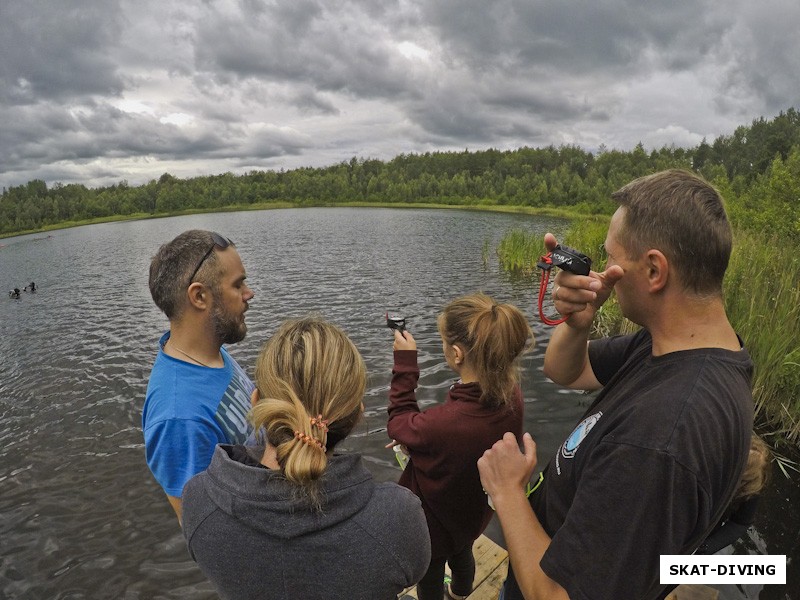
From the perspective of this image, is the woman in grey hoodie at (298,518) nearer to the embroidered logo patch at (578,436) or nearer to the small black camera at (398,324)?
the embroidered logo patch at (578,436)

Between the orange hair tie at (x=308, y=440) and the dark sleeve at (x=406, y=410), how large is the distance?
3.79 ft

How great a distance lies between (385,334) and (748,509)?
10.2 meters

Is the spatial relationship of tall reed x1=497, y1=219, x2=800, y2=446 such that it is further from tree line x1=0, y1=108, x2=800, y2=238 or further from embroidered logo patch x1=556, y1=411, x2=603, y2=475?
tree line x1=0, y1=108, x2=800, y2=238

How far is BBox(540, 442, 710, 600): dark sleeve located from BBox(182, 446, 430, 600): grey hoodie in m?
0.52

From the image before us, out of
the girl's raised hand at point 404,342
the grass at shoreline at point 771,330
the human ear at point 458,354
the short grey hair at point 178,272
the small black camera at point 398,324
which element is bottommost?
the grass at shoreline at point 771,330

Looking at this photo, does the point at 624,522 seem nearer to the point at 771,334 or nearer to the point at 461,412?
the point at 461,412

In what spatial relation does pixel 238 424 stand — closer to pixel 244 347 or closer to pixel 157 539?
pixel 157 539

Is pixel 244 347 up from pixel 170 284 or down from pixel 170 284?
down

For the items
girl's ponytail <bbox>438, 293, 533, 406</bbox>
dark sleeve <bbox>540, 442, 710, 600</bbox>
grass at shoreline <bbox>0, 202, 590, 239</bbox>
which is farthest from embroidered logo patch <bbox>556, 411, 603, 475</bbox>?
grass at shoreline <bbox>0, 202, 590, 239</bbox>

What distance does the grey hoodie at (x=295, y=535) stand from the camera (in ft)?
4.52

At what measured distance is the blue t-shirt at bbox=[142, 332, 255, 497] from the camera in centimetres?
228

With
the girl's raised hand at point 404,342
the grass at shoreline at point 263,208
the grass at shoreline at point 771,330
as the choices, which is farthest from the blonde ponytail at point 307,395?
the grass at shoreline at point 263,208

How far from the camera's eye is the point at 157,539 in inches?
215

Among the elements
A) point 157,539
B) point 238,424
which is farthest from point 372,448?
point 238,424
